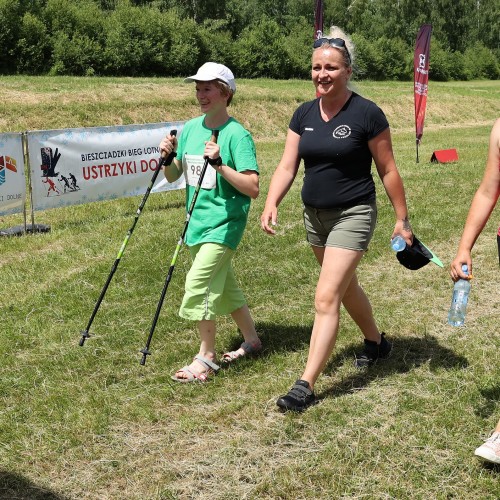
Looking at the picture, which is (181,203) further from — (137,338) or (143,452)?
(143,452)

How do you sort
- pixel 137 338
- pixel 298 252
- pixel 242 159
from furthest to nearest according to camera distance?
pixel 298 252, pixel 137 338, pixel 242 159

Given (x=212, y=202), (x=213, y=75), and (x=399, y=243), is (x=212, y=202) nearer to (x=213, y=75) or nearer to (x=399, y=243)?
(x=213, y=75)

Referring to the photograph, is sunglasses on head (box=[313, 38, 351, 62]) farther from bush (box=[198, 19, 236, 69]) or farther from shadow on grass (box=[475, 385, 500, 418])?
bush (box=[198, 19, 236, 69])

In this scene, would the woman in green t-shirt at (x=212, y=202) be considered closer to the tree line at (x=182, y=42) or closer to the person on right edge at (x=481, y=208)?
the tree line at (x=182, y=42)

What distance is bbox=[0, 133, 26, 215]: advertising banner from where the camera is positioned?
894 cm

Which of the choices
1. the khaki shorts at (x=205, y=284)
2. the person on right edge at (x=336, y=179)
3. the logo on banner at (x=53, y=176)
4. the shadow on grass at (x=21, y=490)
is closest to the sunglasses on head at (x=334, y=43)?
the person on right edge at (x=336, y=179)

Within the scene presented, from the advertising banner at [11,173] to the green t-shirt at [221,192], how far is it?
4.96 meters

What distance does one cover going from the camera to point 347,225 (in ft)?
13.8

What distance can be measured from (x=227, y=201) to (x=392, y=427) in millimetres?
1751

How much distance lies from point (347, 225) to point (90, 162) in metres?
6.45

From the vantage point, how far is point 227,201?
15.3ft

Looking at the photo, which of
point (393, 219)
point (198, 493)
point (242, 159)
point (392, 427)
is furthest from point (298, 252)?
point (198, 493)

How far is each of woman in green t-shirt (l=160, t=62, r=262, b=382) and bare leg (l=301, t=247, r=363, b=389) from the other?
733 mm

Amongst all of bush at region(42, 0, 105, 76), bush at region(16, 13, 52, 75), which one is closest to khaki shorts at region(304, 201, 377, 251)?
bush at region(42, 0, 105, 76)
